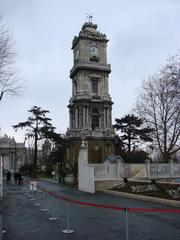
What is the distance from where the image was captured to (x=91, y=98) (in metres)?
58.8

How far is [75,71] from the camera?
61.7m

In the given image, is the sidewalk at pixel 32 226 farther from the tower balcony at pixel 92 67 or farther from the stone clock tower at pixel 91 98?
the tower balcony at pixel 92 67

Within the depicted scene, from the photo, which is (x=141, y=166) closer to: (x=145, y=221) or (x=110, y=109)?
(x=145, y=221)

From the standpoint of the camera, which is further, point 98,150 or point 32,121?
point 32,121

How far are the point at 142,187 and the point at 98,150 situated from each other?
36.0 m

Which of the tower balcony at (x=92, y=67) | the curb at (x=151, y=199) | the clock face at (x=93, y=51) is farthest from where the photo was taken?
the clock face at (x=93, y=51)

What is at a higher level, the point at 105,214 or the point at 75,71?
the point at 75,71

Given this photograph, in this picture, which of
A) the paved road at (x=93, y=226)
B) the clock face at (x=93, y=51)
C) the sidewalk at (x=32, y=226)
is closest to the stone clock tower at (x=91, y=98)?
the clock face at (x=93, y=51)

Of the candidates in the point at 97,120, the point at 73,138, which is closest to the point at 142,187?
the point at 73,138

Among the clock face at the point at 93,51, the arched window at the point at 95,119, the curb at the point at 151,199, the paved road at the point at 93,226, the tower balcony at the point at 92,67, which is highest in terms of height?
the clock face at the point at 93,51

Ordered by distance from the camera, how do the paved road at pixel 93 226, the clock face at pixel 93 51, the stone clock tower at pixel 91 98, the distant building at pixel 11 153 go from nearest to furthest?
the paved road at pixel 93 226 < the stone clock tower at pixel 91 98 < the clock face at pixel 93 51 < the distant building at pixel 11 153

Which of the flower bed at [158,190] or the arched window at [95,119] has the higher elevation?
the arched window at [95,119]

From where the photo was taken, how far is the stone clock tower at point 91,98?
184 feet

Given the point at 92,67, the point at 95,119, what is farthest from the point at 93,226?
the point at 92,67
